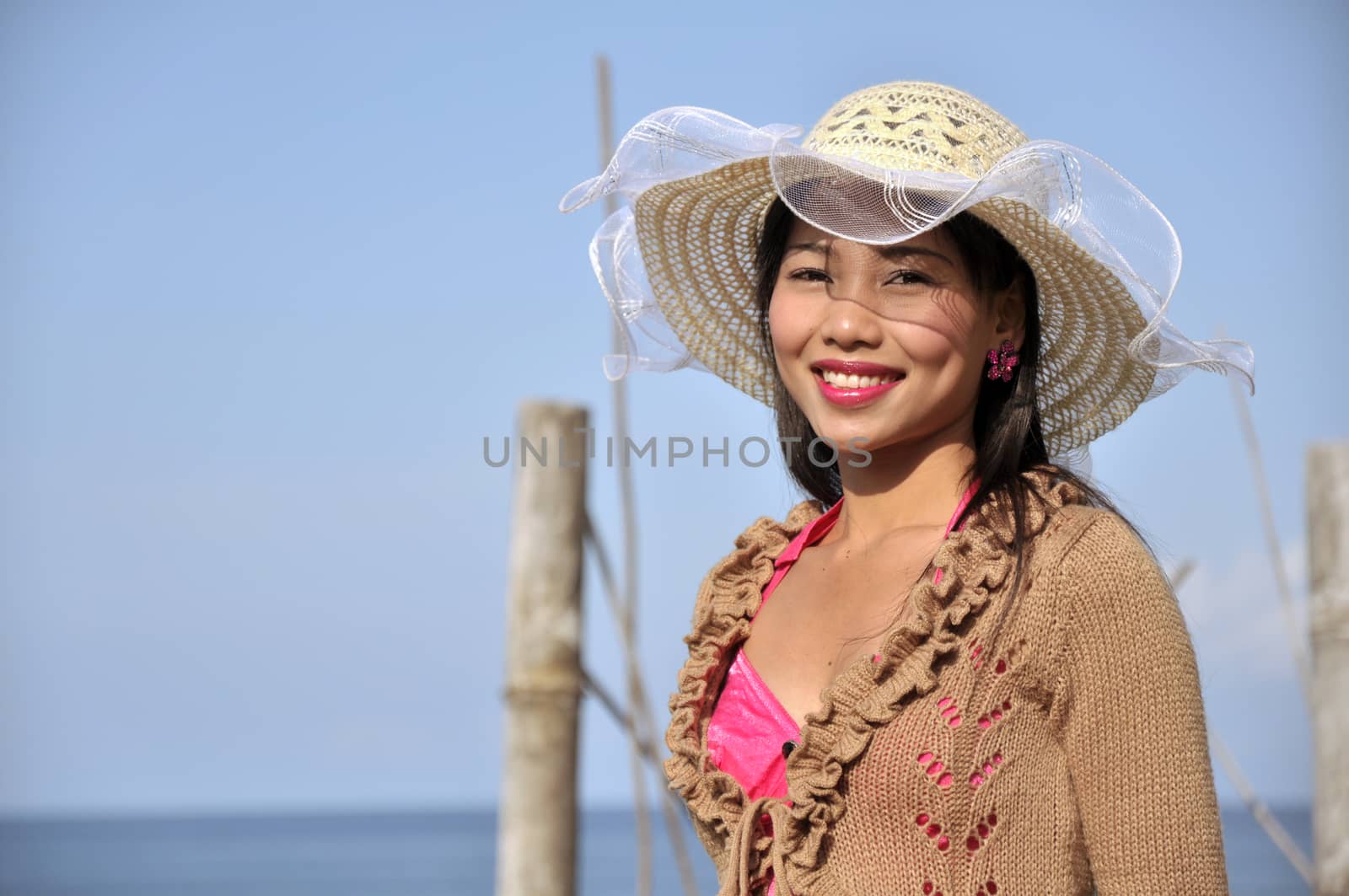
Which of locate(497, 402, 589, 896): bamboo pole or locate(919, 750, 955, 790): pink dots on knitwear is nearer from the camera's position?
locate(919, 750, 955, 790): pink dots on knitwear

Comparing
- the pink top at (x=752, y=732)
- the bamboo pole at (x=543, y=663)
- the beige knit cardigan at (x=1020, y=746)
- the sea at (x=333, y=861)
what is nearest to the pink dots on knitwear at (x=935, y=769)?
the beige knit cardigan at (x=1020, y=746)

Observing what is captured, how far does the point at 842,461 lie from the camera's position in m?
1.93

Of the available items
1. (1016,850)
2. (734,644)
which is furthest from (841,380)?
(1016,850)

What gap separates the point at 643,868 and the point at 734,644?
2.81 metres

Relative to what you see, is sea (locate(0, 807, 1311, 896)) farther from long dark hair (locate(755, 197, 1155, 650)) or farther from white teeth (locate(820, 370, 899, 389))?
white teeth (locate(820, 370, 899, 389))

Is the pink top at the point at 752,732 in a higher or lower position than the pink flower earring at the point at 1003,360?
lower

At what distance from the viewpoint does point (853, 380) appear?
179cm

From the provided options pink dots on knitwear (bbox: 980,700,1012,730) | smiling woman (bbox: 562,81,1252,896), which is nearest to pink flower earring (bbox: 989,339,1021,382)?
smiling woman (bbox: 562,81,1252,896)

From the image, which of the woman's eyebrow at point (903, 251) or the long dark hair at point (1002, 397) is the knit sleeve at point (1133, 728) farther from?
the woman's eyebrow at point (903, 251)

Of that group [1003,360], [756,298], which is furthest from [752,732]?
[756,298]

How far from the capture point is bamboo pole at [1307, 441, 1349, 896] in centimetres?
423

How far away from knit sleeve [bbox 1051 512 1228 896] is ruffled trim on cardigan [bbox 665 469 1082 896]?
101 millimetres

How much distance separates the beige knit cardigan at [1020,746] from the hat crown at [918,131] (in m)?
0.42

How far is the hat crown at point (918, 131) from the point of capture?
1.72 meters
